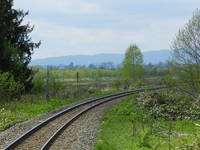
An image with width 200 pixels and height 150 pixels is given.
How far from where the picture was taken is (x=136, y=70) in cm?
7019

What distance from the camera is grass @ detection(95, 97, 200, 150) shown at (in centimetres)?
1340

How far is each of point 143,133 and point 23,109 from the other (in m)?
13.0

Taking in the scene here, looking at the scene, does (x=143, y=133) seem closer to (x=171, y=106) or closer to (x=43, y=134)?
(x=43, y=134)

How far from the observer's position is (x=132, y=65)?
232ft

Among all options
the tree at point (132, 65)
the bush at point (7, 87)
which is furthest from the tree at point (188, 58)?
the tree at point (132, 65)

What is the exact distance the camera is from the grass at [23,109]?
20516mm

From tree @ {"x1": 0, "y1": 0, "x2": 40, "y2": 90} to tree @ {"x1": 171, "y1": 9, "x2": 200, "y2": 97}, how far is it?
14768 millimetres

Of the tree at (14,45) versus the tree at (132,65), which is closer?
the tree at (14,45)

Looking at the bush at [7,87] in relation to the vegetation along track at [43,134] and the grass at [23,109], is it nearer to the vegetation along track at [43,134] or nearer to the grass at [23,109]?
the grass at [23,109]

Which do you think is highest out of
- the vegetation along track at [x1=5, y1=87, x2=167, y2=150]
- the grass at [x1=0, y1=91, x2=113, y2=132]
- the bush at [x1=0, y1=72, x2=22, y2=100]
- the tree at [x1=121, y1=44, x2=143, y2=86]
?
the tree at [x1=121, y1=44, x2=143, y2=86]

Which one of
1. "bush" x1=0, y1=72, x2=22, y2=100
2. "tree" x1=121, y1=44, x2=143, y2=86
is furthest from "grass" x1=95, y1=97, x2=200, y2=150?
"tree" x1=121, y1=44, x2=143, y2=86

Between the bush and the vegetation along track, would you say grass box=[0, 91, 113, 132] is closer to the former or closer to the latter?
the bush

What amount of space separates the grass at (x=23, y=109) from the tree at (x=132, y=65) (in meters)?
38.8

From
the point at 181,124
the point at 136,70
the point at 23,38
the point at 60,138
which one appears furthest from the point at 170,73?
the point at 136,70
